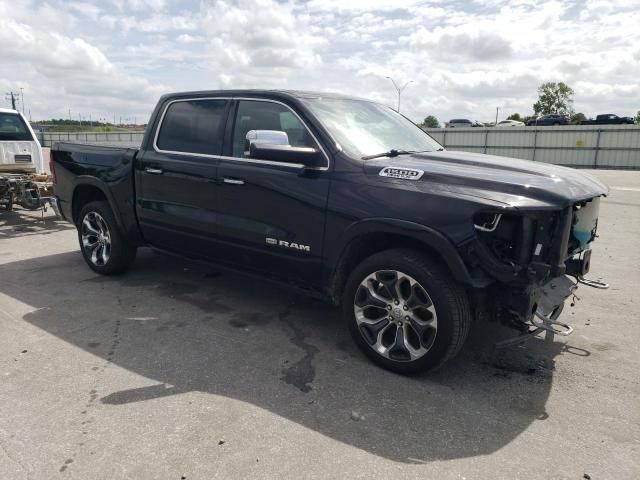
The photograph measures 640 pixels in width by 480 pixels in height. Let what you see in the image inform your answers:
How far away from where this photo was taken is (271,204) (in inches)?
152

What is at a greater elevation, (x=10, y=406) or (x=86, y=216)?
(x=86, y=216)

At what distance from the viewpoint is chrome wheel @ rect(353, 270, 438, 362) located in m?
3.24

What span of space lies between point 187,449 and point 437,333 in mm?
1612

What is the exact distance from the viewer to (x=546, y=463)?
2.54 m

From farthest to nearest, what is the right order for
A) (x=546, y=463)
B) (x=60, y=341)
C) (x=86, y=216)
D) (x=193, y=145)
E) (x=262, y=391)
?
(x=86, y=216)
(x=193, y=145)
(x=60, y=341)
(x=262, y=391)
(x=546, y=463)

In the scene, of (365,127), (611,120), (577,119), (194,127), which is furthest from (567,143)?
(194,127)

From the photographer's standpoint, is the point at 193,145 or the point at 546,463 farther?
the point at 193,145

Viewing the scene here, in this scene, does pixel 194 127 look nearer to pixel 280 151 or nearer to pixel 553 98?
pixel 280 151

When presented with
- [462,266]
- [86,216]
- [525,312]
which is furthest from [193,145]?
[525,312]

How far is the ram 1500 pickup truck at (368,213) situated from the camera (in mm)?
2986

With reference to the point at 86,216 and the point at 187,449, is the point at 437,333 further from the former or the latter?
the point at 86,216

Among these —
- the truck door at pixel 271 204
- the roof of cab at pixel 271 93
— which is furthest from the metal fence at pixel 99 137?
the truck door at pixel 271 204

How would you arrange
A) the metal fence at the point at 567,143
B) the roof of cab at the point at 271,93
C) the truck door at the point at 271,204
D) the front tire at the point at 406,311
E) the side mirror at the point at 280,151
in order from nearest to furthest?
the front tire at the point at 406,311 < the side mirror at the point at 280,151 < the truck door at the point at 271,204 < the roof of cab at the point at 271,93 < the metal fence at the point at 567,143

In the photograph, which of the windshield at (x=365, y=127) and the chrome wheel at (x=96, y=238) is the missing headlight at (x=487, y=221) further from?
the chrome wheel at (x=96, y=238)
